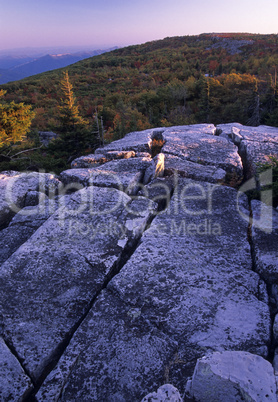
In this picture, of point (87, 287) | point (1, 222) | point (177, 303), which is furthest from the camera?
point (1, 222)

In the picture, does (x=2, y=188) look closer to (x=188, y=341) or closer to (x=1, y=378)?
(x=1, y=378)

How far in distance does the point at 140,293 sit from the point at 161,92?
61.7 ft

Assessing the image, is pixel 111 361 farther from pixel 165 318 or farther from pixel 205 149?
pixel 205 149

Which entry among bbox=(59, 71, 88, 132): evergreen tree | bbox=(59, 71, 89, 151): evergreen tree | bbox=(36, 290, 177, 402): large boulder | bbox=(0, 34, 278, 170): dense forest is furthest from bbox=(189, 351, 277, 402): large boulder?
bbox=(59, 71, 88, 132): evergreen tree

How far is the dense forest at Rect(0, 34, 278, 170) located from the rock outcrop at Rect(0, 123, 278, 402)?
5847mm

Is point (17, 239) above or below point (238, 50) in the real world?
below

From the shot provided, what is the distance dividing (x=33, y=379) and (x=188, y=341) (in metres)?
1.50

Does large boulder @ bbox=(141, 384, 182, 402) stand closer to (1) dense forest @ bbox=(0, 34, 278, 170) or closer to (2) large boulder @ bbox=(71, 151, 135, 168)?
(2) large boulder @ bbox=(71, 151, 135, 168)

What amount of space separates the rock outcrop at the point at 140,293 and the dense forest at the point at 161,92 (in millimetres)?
5847

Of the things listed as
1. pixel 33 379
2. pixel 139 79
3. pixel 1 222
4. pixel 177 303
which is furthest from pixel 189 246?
pixel 139 79

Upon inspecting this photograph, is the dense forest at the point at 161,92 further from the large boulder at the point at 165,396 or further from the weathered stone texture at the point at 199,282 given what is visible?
the large boulder at the point at 165,396

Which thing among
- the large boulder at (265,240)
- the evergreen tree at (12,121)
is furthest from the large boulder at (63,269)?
the evergreen tree at (12,121)

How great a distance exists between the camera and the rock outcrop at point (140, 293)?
209cm

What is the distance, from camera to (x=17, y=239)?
4133 mm
